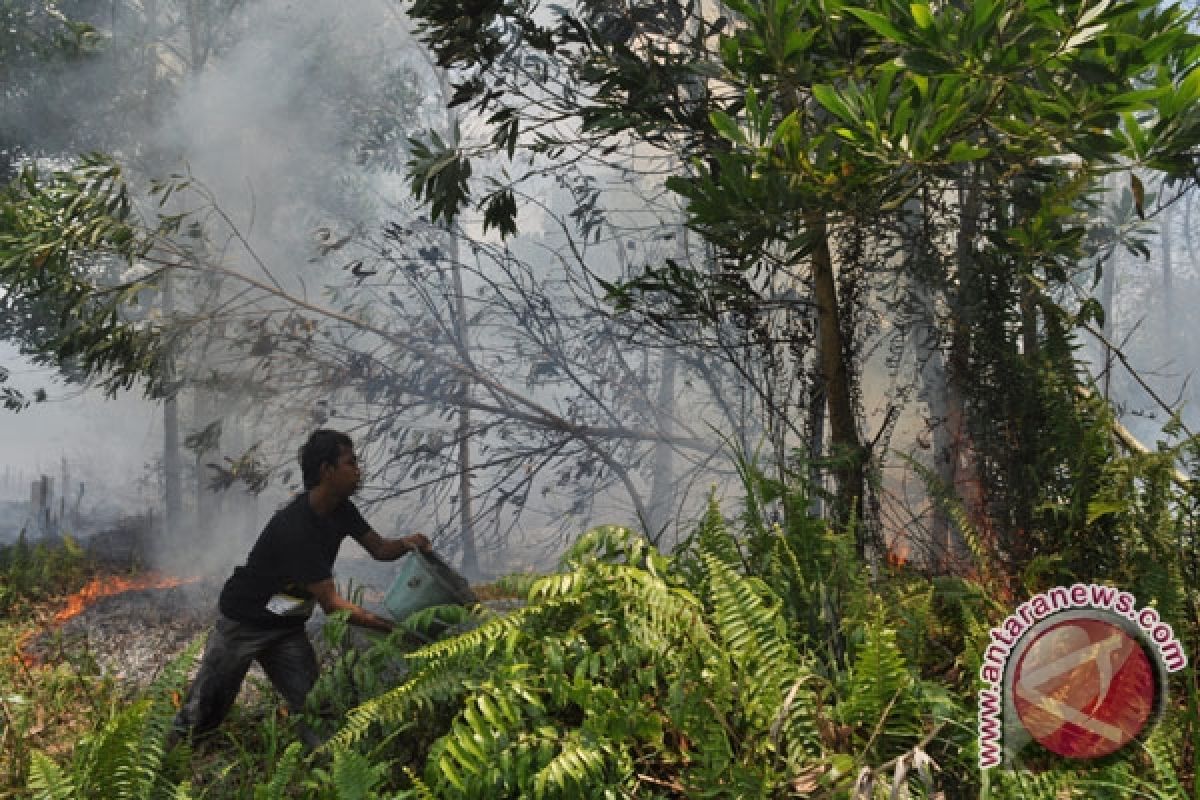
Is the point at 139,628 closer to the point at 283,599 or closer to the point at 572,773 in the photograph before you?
the point at 283,599

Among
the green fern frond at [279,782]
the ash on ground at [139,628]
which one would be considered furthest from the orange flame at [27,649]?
the green fern frond at [279,782]

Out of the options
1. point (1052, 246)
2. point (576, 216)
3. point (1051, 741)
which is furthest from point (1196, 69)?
point (576, 216)

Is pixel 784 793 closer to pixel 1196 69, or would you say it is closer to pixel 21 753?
pixel 1196 69

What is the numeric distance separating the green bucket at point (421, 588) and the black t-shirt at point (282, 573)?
29 cm

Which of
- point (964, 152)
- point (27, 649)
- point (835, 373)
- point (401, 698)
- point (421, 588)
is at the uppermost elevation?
point (964, 152)

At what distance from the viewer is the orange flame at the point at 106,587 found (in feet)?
29.3

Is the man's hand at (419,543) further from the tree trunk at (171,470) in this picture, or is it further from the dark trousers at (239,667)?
the tree trunk at (171,470)

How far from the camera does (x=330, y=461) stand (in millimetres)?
3760

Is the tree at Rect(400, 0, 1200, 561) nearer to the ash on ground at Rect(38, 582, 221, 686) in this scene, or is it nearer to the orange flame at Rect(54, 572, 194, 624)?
the ash on ground at Rect(38, 582, 221, 686)

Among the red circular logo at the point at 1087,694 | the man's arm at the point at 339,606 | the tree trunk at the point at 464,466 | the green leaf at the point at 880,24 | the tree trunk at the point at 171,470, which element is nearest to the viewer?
the red circular logo at the point at 1087,694

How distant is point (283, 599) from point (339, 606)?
0.38m

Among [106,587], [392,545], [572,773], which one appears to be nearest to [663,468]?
[392,545]

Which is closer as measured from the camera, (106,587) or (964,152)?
(964,152)

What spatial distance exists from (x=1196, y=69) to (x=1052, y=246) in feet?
3.77
